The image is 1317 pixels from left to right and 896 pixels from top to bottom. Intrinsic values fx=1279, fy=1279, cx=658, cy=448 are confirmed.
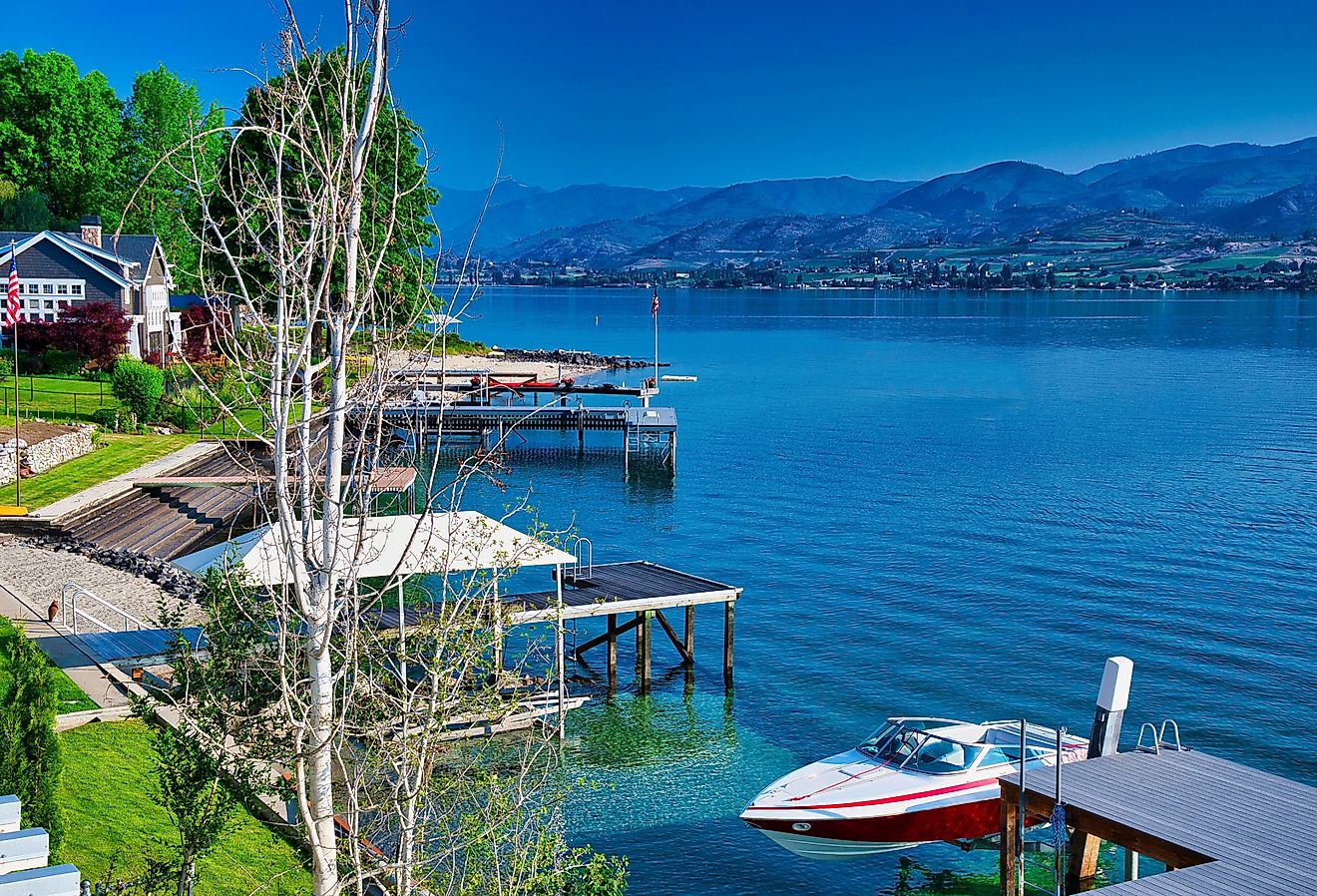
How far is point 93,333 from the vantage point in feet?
210

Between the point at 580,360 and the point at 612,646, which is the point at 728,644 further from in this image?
the point at 580,360

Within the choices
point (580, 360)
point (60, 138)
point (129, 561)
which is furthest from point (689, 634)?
point (580, 360)

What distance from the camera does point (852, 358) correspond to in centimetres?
14075

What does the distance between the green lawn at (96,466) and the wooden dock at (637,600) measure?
1938cm

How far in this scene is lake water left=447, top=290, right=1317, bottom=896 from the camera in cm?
2677

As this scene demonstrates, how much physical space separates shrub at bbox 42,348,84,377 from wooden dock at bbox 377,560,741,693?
4224cm

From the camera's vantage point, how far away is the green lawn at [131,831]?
1752 cm

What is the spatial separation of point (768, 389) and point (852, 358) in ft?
117

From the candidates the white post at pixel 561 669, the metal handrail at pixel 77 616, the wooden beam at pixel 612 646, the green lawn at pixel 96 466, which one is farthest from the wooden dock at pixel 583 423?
the white post at pixel 561 669

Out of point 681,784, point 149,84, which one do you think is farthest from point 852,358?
point 681,784

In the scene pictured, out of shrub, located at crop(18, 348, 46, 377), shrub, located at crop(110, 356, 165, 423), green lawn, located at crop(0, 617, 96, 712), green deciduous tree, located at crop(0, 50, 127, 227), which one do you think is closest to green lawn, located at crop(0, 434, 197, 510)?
shrub, located at crop(110, 356, 165, 423)

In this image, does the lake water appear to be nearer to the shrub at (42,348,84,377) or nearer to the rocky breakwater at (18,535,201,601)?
the rocky breakwater at (18,535,201,601)

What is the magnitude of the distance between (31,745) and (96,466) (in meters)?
35.1

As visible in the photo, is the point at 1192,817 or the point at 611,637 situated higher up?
the point at 1192,817
